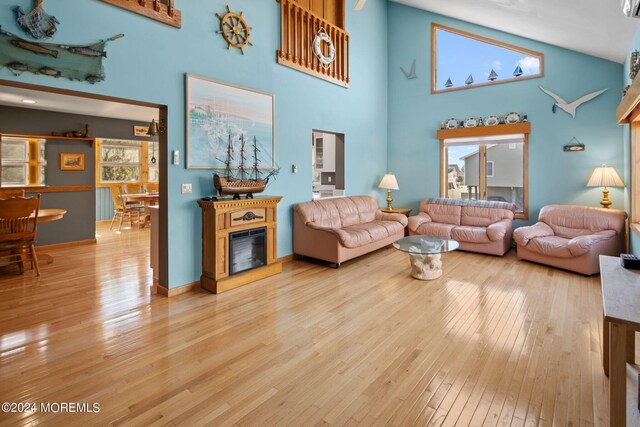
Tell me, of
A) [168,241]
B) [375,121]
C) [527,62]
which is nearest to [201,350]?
[168,241]

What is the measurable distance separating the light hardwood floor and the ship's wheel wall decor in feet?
10.2

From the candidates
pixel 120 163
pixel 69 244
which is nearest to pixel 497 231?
pixel 69 244

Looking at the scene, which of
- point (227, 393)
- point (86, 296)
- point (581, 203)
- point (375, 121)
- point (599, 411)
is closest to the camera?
point (599, 411)

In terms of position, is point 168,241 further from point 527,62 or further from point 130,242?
point 527,62

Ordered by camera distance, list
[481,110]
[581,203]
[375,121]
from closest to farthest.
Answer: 1. [581,203]
2. [481,110]
3. [375,121]

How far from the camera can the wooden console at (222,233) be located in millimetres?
3965

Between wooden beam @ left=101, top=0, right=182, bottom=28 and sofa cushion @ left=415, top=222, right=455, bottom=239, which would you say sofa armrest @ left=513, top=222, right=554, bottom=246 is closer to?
sofa cushion @ left=415, top=222, right=455, bottom=239

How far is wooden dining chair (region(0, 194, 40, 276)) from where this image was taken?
A: 171 inches

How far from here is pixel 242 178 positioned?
4.64 metres

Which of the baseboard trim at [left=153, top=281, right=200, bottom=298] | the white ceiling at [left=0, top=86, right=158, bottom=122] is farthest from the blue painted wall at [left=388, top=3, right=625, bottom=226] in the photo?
the white ceiling at [left=0, top=86, right=158, bottom=122]

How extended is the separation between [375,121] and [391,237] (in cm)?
271

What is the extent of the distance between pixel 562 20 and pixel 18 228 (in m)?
7.57

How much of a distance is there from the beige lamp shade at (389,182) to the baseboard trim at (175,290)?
436 centimetres

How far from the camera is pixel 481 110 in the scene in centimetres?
660
